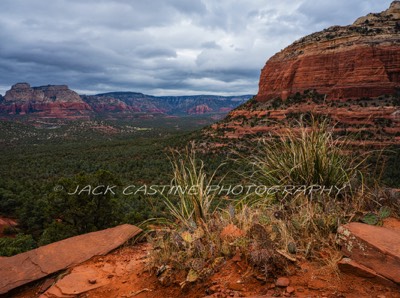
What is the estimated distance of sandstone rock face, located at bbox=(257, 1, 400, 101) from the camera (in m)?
48.5

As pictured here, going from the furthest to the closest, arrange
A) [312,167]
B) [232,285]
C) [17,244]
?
[17,244]
[312,167]
[232,285]

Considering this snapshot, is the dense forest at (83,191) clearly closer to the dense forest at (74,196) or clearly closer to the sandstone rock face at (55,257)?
the dense forest at (74,196)

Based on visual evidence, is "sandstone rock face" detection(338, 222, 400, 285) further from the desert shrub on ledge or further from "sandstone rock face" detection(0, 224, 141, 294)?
"sandstone rock face" detection(0, 224, 141, 294)

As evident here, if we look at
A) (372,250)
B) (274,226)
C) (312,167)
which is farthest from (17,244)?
(372,250)

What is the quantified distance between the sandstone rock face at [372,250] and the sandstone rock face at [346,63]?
49506mm

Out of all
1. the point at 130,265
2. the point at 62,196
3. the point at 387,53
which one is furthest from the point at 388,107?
the point at 130,265

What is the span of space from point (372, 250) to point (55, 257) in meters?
4.15

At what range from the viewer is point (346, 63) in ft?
170

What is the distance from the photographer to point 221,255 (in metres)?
3.03

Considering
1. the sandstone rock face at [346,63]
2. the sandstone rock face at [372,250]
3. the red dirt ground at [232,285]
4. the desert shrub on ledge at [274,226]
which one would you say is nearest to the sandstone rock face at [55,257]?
the red dirt ground at [232,285]

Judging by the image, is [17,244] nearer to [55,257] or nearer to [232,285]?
[55,257]

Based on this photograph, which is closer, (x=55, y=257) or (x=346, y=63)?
(x=55, y=257)

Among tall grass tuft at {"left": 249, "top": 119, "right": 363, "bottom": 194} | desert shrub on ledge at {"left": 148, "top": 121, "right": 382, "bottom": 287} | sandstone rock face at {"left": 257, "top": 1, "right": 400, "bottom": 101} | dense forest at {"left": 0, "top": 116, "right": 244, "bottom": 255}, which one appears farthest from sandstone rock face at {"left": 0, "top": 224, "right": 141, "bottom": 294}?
sandstone rock face at {"left": 257, "top": 1, "right": 400, "bottom": 101}

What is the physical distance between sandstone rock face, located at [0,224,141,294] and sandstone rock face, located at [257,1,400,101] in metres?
49.5
